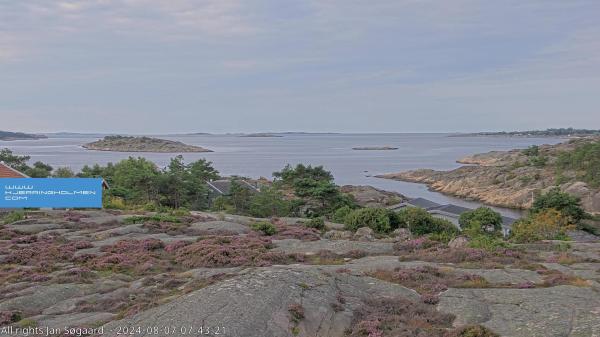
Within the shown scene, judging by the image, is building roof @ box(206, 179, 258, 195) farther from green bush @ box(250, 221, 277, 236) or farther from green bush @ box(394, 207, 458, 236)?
green bush @ box(250, 221, 277, 236)

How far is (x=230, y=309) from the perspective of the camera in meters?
11.1

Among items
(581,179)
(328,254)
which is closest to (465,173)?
(581,179)

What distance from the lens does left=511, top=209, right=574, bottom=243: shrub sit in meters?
31.1

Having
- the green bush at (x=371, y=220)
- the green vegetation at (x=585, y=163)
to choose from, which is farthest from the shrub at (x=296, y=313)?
the green vegetation at (x=585, y=163)

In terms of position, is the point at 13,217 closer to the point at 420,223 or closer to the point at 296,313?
the point at 420,223

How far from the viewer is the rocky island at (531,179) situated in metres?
81.8

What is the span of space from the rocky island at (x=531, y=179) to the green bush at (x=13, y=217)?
7079 centimetres

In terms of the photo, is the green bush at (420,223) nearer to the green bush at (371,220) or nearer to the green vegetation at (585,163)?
the green bush at (371,220)

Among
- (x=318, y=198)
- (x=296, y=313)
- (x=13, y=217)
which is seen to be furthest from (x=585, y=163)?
(x=296, y=313)

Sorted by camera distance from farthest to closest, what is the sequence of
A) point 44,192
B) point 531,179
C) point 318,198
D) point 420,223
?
1. point 531,179
2. point 318,198
3. point 420,223
4. point 44,192

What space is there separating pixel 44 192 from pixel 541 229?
32.0 meters

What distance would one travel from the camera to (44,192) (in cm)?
2914

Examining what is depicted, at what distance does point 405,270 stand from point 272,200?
3673cm

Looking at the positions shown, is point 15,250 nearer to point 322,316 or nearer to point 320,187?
point 322,316
